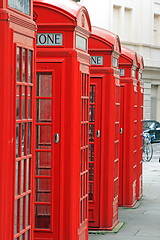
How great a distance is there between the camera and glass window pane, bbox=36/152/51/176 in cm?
786

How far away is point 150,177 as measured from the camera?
19.0 m

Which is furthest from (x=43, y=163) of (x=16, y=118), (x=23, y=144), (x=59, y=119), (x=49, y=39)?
(x=16, y=118)

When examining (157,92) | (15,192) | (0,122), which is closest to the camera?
(0,122)

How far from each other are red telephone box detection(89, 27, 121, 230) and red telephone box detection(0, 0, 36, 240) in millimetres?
3988

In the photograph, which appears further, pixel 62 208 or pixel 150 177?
pixel 150 177

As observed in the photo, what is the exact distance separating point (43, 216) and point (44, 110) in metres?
1.08

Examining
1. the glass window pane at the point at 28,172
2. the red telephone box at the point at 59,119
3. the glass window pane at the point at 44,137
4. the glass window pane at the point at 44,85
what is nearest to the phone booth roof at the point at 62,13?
the red telephone box at the point at 59,119

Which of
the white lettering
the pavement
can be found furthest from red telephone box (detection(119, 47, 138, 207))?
the white lettering

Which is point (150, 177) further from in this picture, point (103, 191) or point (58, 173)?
point (58, 173)

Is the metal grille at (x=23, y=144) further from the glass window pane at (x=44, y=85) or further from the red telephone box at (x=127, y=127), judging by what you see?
the red telephone box at (x=127, y=127)

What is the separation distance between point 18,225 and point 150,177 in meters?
13.4

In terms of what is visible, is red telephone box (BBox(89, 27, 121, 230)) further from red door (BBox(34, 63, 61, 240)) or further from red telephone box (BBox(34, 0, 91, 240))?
red door (BBox(34, 63, 61, 240))

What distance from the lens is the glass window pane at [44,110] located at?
777 centimetres

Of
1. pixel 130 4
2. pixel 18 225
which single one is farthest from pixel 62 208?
pixel 130 4
